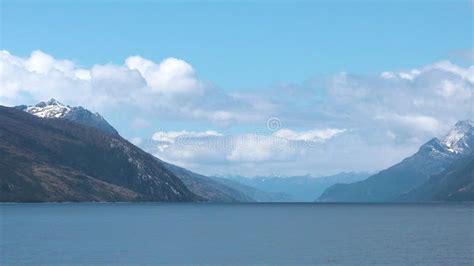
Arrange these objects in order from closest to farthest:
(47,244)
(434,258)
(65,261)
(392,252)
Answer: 1. (65,261)
2. (434,258)
3. (392,252)
4. (47,244)

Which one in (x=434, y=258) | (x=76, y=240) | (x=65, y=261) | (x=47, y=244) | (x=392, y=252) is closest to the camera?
(x=65, y=261)

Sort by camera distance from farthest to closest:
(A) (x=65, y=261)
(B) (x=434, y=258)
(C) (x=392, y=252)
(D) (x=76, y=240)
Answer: (D) (x=76, y=240) → (C) (x=392, y=252) → (B) (x=434, y=258) → (A) (x=65, y=261)

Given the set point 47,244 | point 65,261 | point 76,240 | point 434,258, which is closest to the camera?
point 65,261

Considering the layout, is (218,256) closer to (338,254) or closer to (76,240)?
(338,254)

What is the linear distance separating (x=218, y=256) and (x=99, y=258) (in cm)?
2733

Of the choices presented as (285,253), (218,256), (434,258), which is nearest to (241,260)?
(218,256)

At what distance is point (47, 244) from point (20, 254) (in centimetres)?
2751

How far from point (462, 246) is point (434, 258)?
107ft

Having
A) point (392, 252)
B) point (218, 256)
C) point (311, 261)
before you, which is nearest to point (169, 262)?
point (218, 256)

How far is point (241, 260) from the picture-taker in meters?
149

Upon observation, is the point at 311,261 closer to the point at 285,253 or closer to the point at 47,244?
the point at 285,253

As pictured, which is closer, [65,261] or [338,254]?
[65,261]

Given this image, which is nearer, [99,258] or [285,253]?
[99,258]

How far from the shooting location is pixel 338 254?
163250mm
